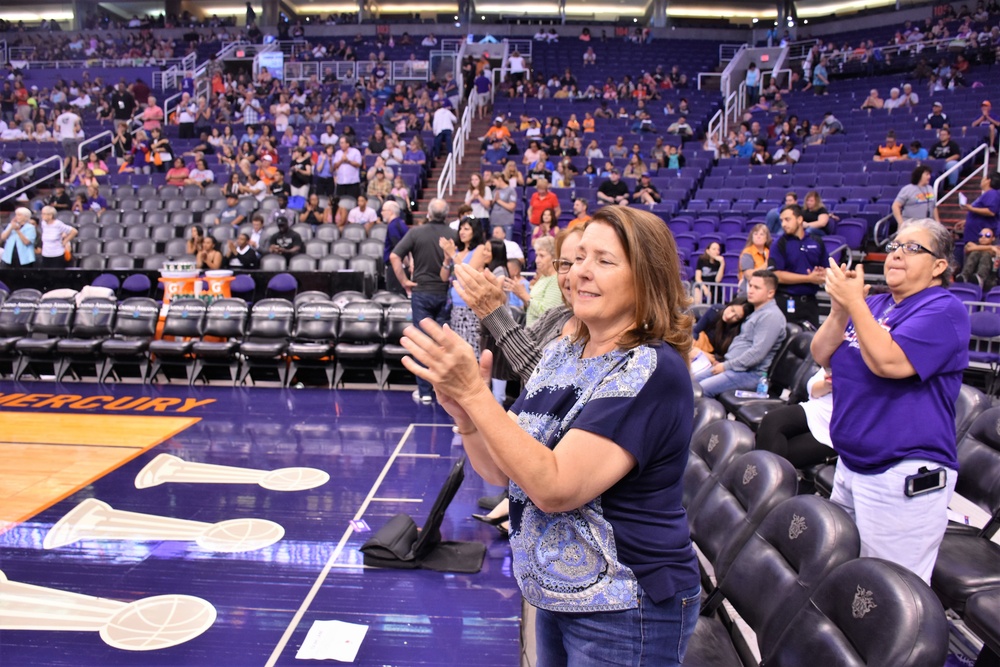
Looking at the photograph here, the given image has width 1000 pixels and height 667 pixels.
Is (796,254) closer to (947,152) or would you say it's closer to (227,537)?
(227,537)

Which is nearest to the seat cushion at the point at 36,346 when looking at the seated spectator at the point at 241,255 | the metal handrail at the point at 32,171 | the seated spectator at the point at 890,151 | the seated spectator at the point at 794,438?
the seated spectator at the point at 241,255

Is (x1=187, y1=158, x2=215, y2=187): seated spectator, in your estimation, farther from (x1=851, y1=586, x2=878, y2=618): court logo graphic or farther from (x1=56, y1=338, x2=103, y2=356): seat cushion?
(x1=851, y1=586, x2=878, y2=618): court logo graphic

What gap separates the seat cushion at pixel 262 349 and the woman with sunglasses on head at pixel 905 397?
610 cm


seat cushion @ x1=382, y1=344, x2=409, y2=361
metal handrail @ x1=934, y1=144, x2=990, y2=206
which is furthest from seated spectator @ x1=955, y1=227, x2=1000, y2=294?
seat cushion @ x1=382, y1=344, x2=409, y2=361

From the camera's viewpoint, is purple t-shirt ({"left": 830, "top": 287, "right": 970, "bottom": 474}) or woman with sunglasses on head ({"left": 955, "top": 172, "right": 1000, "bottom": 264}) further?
woman with sunglasses on head ({"left": 955, "top": 172, "right": 1000, "bottom": 264})

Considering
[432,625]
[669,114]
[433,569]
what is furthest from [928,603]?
[669,114]

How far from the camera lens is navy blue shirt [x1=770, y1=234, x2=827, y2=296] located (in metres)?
5.81

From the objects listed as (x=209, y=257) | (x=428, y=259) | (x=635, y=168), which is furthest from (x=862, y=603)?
(x=635, y=168)

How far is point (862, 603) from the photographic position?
5.98ft

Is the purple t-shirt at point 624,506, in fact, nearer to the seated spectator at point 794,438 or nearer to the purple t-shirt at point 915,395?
the purple t-shirt at point 915,395

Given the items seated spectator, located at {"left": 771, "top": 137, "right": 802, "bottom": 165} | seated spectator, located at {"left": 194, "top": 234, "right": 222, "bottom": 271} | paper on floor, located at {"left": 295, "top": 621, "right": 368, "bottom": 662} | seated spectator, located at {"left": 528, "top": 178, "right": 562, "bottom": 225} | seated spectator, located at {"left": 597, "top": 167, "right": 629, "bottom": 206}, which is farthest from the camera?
seated spectator, located at {"left": 771, "top": 137, "right": 802, "bottom": 165}

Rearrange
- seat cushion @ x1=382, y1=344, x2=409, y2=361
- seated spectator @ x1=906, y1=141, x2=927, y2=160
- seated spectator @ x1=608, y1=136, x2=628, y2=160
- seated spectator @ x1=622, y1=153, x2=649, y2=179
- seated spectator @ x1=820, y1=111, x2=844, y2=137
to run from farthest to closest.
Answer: seated spectator @ x1=820, y1=111, x2=844, y2=137 → seated spectator @ x1=608, y1=136, x2=628, y2=160 → seated spectator @ x1=622, y1=153, x2=649, y2=179 → seated spectator @ x1=906, y1=141, x2=927, y2=160 → seat cushion @ x1=382, y1=344, x2=409, y2=361

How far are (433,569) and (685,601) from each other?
99.5 inches

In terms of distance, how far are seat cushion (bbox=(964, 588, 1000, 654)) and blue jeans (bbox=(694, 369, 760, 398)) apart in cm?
296
